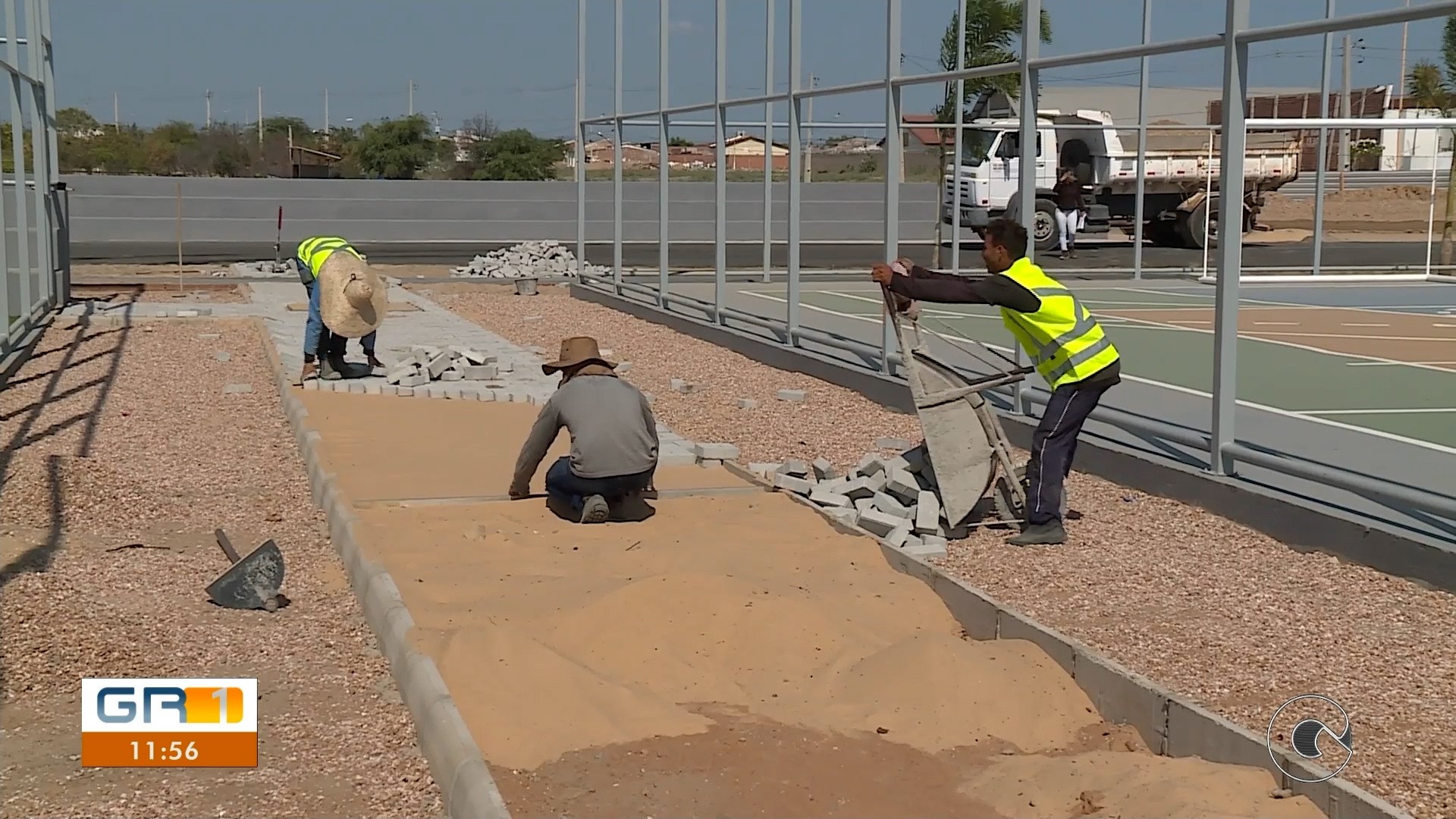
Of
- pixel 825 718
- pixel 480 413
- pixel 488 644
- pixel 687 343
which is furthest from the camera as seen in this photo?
pixel 687 343

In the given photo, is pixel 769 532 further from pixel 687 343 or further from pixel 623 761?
→ pixel 687 343

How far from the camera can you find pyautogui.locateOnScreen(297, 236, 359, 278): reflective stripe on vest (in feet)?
45.6

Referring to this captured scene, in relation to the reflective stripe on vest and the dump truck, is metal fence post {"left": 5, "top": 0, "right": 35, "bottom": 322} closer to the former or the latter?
the reflective stripe on vest

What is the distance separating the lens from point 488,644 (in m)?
6.26

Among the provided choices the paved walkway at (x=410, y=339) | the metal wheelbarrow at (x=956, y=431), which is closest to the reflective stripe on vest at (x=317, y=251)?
the paved walkway at (x=410, y=339)

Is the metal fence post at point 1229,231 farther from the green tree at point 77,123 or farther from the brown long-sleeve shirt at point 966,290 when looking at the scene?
the green tree at point 77,123

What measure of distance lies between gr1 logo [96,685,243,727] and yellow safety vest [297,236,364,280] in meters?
8.40

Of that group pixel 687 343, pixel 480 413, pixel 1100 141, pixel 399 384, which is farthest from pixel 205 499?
pixel 1100 141

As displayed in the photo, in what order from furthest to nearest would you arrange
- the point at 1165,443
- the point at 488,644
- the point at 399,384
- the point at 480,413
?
1. the point at 399,384
2. the point at 480,413
3. the point at 1165,443
4. the point at 488,644

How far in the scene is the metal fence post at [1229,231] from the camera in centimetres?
913

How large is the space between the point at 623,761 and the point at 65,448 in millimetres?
7084

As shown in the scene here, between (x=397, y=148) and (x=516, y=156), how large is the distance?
501cm

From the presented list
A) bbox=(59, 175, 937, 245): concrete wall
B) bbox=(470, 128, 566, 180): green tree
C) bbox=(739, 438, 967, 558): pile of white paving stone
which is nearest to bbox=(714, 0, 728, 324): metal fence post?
bbox=(739, 438, 967, 558): pile of white paving stone

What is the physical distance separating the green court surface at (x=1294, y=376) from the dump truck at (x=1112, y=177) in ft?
48.4
